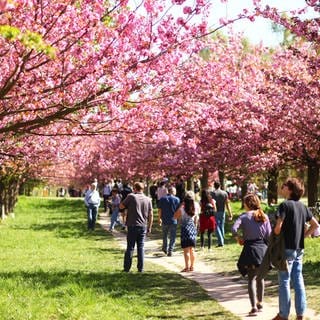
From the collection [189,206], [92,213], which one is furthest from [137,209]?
[92,213]

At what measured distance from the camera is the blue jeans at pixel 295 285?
772 cm

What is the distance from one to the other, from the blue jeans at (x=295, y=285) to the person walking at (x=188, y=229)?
5.43 meters

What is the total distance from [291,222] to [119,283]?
14.2 ft

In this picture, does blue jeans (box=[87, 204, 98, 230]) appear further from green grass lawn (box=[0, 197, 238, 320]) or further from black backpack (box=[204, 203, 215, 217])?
black backpack (box=[204, 203, 215, 217])

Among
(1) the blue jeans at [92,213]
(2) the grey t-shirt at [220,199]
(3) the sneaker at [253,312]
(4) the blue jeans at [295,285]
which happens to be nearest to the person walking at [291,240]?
(4) the blue jeans at [295,285]

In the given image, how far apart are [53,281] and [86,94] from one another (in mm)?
3808

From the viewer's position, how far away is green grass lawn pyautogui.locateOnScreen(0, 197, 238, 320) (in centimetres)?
867

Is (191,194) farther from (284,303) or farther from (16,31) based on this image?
(16,31)

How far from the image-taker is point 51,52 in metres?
3.71

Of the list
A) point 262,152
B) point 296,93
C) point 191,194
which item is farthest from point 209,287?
point 262,152

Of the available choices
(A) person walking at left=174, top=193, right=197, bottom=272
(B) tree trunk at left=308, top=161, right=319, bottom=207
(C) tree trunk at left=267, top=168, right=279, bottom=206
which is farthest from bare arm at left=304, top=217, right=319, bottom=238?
(C) tree trunk at left=267, top=168, right=279, bottom=206

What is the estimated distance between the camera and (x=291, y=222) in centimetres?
778

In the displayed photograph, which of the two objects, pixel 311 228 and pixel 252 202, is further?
pixel 252 202

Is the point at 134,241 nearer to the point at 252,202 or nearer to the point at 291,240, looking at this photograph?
the point at 252,202
